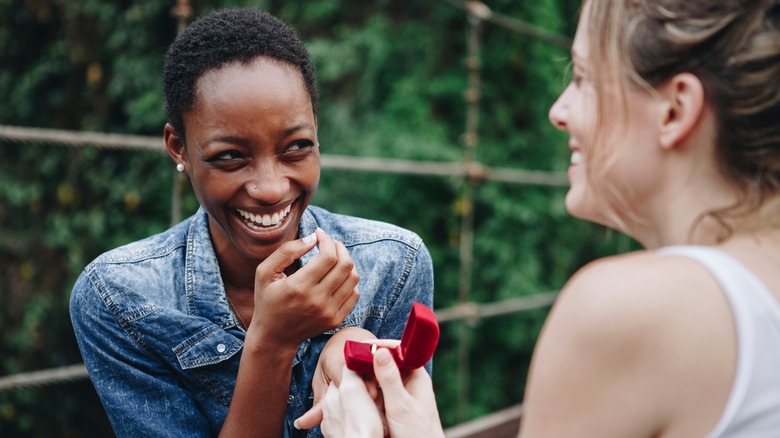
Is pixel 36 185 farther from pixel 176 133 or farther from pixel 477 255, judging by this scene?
pixel 477 255

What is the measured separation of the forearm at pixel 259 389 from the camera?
4.12 ft

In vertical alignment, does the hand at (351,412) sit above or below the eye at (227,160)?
below

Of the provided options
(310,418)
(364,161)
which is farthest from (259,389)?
(364,161)

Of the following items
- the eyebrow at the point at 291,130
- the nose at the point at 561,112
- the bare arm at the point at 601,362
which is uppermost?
the nose at the point at 561,112

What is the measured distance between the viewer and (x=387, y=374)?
42.8 inches

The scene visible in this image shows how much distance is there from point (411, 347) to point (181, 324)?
554 mm

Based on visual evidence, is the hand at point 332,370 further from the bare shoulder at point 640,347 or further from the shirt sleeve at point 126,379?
the bare shoulder at point 640,347

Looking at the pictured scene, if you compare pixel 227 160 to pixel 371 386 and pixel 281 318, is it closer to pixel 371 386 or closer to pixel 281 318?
pixel 281 318

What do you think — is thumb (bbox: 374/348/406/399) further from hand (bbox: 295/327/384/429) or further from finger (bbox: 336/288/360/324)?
finger (bbox: 336/288/360/324)

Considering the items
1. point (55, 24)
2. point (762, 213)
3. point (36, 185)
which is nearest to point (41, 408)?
point (36, 185)

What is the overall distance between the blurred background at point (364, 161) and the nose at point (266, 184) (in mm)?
837

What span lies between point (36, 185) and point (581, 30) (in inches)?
97.1

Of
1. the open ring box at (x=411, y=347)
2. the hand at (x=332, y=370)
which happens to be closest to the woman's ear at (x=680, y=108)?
the open ring box at (x=411, y=347)

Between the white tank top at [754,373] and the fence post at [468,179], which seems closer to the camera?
the white tank top at [754,373]
